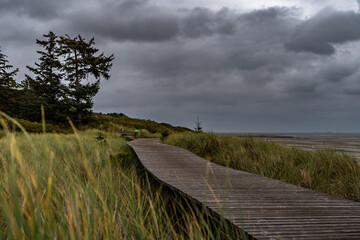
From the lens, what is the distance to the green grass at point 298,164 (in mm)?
4121

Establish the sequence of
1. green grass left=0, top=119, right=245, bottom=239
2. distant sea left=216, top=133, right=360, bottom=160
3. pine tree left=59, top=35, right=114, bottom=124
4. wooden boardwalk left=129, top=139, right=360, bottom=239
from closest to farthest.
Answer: green grass left=0, top=119, right=245, bottom=239 < wooden boardwalk left=129, top=139, right=360, bottom=239 < distant sea left=216, top=133, right=360, bottom=160 < pine tree left=59, top=35, right=114, bottom=124

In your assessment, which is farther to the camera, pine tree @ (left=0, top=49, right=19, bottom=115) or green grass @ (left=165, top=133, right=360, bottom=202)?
pine tree @ (left=0, top=49, right=19, bottom=115)

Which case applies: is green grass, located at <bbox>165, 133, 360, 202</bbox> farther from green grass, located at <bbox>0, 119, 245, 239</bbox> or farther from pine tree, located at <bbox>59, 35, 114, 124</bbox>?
pine tree, located at <bbox>59, 35, 114, 124</bbox>

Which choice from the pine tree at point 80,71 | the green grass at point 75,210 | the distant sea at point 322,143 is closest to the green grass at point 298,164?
the distant sea at point 322,143

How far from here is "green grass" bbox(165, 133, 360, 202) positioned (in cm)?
412

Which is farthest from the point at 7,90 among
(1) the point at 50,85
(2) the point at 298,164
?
(2) the point at 298,164

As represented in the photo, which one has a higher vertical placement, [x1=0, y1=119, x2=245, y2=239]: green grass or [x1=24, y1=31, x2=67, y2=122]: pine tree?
[x1=24, y1=31, x2=67, y2=122]: pine tree

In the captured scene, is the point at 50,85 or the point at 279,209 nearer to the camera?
the point at 279,209

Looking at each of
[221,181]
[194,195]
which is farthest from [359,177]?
[194,195]

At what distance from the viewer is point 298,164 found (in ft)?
17.7

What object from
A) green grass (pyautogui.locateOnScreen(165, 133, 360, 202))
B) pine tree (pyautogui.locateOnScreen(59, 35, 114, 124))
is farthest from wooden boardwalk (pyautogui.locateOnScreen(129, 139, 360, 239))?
pine tree (pyautogui.locateOnScreen(59, 35, 114, 124))

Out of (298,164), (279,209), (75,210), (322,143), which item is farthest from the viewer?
(322,143)

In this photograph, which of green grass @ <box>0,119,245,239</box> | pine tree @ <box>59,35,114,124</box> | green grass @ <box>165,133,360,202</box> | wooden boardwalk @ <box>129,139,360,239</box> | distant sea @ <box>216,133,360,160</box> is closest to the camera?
green grass @ <box>0,119,245,239</box>

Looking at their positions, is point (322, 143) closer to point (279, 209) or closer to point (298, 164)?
point (298, 164)
